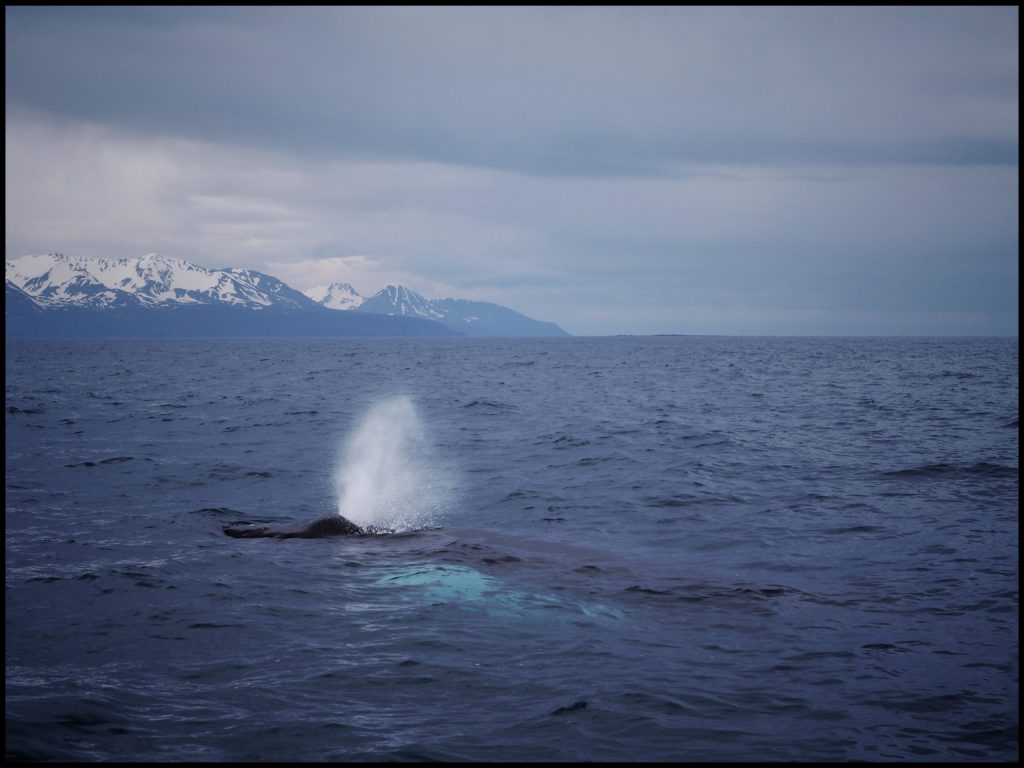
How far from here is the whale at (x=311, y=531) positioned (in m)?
17.8

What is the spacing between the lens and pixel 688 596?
13445 millimetres

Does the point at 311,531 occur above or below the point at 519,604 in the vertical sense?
below

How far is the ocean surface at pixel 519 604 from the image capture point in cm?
860

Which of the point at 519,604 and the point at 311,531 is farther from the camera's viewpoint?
the point at 311,531

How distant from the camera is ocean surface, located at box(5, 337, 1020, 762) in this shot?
28.2 feet

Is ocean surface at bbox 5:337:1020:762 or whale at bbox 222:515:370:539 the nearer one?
ocean surface at bbox 5:337:1020:762

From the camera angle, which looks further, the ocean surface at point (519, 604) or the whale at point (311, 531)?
the whale at point (311, 531)

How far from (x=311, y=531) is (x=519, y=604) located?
714 centimetres

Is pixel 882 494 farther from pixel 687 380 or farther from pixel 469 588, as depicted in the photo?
pixel 687 380

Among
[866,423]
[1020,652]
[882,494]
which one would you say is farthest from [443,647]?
[866,423]

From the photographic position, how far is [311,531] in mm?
17953

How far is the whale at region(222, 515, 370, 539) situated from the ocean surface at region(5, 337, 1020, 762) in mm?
751

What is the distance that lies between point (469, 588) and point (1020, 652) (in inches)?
342

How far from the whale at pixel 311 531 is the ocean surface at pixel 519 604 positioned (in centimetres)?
75
